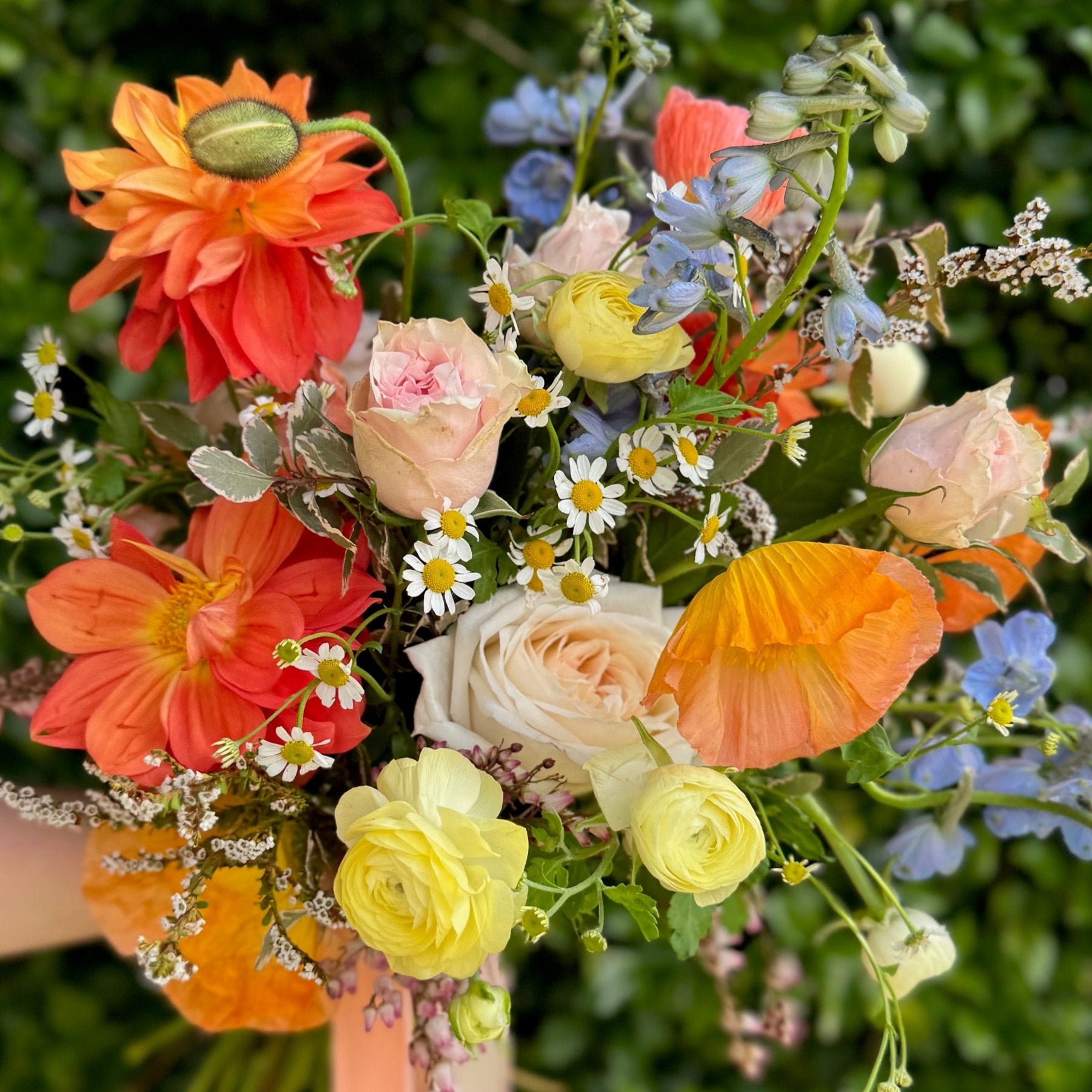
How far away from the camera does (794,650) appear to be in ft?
1.28

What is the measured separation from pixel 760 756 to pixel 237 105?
1.09ft

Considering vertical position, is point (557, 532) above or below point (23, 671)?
above

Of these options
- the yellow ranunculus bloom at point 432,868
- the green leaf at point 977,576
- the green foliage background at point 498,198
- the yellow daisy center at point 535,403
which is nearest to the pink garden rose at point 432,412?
the yellow daisy center at point 535,403

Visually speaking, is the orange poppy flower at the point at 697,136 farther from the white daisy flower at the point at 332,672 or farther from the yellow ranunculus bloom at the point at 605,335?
the white daisy flower at the point at 332,672

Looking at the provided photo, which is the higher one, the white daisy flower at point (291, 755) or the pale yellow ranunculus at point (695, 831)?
the white daisy flower at point (291, 755)

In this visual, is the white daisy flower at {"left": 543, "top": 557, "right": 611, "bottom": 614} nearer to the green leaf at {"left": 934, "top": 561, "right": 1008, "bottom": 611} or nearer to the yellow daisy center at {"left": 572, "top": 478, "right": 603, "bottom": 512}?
the yellow daisy center at {"left": 572, "top": 478, "right": 603, "bottom": 512}

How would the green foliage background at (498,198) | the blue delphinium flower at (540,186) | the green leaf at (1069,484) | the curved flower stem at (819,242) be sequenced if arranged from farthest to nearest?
the green foliage background at (498,198)
the blue delphinium flower at (540,186)
the green leaf at (1069,484)
the curved flower stem at (819,242)

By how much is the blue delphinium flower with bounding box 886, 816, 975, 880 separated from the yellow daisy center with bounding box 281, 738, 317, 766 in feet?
1.08

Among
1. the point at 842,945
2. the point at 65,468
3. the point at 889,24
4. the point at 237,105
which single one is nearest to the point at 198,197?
the point at 237,105

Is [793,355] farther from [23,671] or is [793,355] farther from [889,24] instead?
[889,24]

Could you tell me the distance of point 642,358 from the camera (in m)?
0.41

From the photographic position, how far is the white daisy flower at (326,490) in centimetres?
41

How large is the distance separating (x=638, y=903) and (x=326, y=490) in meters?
0.21

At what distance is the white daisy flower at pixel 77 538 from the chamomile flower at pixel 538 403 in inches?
8.5
